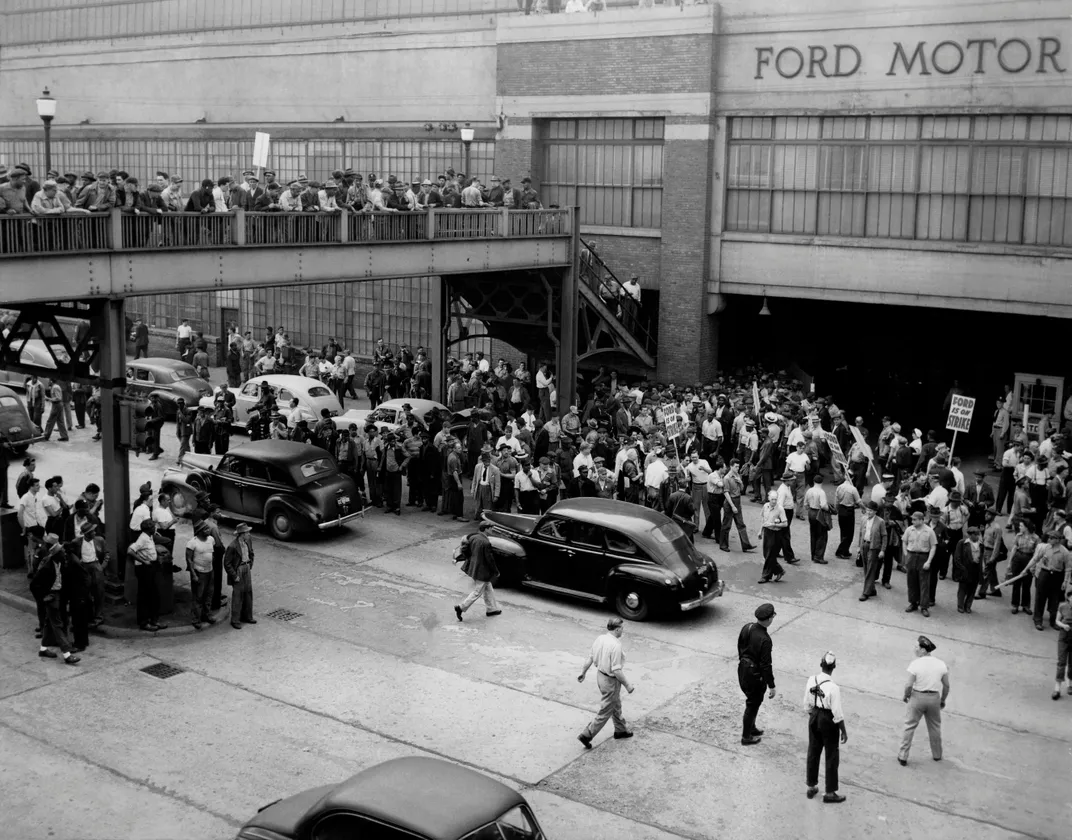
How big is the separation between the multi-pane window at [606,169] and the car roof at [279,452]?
46.0 ft

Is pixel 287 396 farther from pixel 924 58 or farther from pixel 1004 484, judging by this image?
pixel 924 58

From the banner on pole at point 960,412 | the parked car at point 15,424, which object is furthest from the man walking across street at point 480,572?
the parked car at point 15,424

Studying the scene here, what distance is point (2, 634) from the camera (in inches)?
703

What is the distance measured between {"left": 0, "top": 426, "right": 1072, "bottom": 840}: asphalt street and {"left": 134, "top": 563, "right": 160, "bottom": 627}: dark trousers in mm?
383

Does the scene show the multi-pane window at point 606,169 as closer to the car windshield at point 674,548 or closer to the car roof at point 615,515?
the car roof at point 615,515

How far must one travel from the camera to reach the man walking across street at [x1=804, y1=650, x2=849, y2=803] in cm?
1271

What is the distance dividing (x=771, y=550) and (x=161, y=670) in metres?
9.57

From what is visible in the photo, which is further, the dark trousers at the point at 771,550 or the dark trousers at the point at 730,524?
the dark trousers at the point at 730,524

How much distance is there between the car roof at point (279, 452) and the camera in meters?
22.6

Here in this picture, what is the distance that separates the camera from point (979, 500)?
20969 mm

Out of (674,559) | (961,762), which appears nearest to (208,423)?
(674,559)

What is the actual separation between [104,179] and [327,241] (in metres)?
5.13

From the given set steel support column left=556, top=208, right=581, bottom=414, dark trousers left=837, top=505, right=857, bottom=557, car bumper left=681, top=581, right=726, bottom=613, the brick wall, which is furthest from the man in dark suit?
the brick wall

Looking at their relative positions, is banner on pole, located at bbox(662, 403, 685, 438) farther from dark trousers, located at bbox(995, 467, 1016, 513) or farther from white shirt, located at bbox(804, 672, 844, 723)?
white shirt, located at bbox(804, 672, 844, 723)
